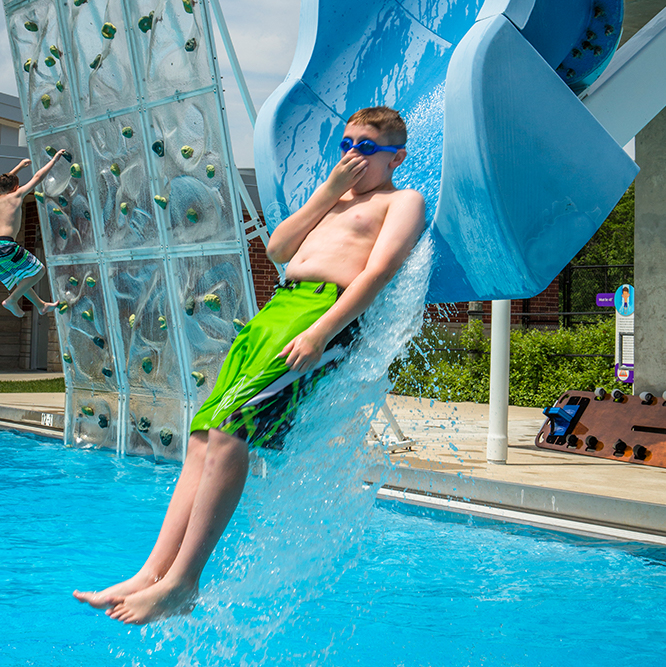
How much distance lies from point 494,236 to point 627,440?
195 inches

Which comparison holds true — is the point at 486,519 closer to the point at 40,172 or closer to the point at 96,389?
the point at 96,389

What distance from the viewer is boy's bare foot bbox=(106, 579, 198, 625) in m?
2.23

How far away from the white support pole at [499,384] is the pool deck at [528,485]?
139 mm

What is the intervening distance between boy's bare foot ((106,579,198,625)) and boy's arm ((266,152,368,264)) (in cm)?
112

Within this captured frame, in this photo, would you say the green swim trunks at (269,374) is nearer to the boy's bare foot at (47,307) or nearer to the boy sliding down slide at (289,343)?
the boy sliding down slide at (289,343)

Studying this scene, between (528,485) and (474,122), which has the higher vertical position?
(474,122)

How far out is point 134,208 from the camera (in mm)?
6984

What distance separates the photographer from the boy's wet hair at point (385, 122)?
8.36 feet

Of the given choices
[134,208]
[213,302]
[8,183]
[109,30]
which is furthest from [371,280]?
[8,183]

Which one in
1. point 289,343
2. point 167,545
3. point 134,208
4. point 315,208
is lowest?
point 167,545

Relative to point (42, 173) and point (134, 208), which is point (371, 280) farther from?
point (42, 173)

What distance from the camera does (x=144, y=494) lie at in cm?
607

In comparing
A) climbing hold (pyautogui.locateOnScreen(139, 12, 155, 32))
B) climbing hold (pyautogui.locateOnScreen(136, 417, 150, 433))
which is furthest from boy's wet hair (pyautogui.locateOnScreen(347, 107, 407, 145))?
climbing hold (pyautogui.locateOnScreen(136, 417, 150, 433))

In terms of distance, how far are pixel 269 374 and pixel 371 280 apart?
1.38 feet
